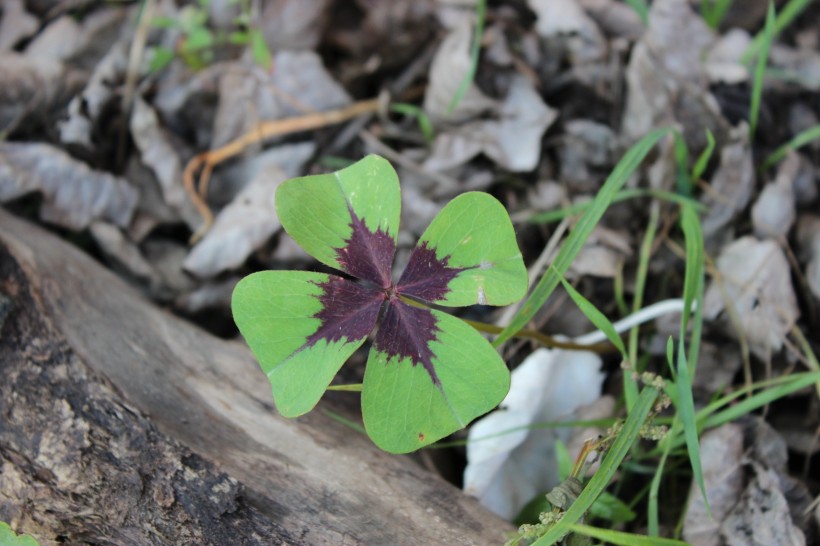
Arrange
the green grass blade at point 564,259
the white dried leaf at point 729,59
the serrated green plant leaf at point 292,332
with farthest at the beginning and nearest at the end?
1. the white dried leaf at point 729,59
2. the green grass blade at point 564,259
3. the serrated green plant leaf at point 292,332

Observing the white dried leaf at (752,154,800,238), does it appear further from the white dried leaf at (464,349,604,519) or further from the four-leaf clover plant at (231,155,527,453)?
the four-leaf clover plant at (231,155,527,453)

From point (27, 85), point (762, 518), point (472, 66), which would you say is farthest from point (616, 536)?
point (27, 85)

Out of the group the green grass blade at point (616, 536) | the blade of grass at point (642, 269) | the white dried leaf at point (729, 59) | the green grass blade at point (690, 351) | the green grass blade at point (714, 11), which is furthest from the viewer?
the green grass blade at point (714, 11)

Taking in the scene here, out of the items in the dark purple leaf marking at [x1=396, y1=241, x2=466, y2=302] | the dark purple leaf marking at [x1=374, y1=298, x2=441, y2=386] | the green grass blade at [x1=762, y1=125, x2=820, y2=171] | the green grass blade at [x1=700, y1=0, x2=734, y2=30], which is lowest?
the dark purple leaf marking at [x1=374, y1=298, x2=441, y2=386]

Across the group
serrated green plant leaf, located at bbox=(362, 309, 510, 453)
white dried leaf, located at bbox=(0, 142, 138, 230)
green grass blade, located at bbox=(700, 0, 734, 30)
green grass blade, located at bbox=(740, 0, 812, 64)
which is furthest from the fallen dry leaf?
white dried leaf, located at bbox=(0, 142, 138, 230)

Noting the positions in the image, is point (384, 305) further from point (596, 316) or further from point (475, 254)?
point (596, 316)

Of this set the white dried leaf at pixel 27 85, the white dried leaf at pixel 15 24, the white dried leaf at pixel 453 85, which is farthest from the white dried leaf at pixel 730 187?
the white dried leaf at pixel 15 24

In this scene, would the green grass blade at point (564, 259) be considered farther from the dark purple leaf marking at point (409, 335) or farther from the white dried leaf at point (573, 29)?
the white dried leaf at point (573, 29)
